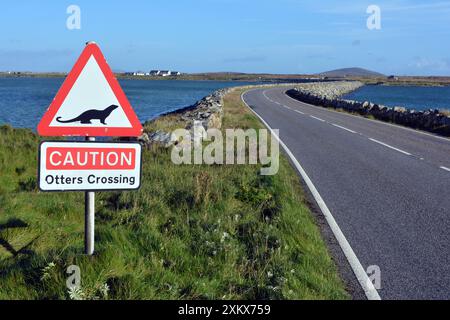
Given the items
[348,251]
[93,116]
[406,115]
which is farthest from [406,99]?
[93,116]

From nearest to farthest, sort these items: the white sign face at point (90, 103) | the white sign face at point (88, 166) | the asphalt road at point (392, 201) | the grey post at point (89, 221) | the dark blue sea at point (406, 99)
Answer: the white sign face at point (88, 166) < the white sign face at point (90, 103) < the grey post at point (89, 221) < the asphalt road at point (392, 201) < the dark blue sea at point (406, 99)

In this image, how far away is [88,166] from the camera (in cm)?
423

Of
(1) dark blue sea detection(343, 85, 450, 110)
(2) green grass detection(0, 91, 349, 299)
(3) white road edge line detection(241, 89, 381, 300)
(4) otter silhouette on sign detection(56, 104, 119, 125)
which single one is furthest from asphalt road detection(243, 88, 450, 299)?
(1) dark blue sea detection(343, 85, 450, 110)

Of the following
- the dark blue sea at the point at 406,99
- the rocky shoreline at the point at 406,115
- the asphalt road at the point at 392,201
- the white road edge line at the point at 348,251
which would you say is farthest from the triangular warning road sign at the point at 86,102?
the dark blue sea at the point at 406,99

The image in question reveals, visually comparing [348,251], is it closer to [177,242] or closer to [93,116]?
[177,242]

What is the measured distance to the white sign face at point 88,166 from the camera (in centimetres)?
410

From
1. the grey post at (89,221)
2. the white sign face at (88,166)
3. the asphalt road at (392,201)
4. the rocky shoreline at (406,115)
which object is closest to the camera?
the white sign face at (88,166)

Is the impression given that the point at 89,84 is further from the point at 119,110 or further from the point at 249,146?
the point at 249,146

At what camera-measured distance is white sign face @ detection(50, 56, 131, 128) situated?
13.8ft

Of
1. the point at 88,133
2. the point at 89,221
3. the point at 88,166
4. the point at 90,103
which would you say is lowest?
the point at 89,221

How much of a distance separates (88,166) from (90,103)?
0.56 meters

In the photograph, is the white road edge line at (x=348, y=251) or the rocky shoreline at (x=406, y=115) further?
the rocky shoreline at (x=406, y=115)

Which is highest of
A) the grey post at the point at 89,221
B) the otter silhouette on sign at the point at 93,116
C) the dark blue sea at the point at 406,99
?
the dark blue sea at the point at 406,99

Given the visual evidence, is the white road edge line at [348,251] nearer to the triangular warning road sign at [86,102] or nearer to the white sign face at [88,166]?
the white sign face at [88,166]
